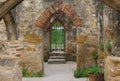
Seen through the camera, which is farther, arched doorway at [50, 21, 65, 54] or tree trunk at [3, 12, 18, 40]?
arched doorway at [50, 21, 65, 54]

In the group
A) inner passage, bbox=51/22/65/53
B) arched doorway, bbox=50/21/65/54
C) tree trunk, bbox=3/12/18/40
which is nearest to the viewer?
tree trunk, bbox=3/12/18/40

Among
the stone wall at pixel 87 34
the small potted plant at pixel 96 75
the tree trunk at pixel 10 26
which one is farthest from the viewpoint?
the stone wall at pixel 87 34

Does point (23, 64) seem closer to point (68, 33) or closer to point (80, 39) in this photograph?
point (80, 39)

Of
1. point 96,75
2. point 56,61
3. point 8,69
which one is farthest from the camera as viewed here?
point 56,61

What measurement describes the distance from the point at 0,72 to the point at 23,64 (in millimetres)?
4417

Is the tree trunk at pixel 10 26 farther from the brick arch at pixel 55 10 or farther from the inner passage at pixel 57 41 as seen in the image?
the inner passage at pixel 57 41

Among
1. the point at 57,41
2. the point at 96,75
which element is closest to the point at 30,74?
the point at 96,75

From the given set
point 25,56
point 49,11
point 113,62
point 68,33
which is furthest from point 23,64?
point 113,62

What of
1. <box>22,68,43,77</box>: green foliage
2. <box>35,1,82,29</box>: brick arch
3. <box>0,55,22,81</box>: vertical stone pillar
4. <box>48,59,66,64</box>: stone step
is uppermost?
<box>35,1,82,29</box>: brick arch

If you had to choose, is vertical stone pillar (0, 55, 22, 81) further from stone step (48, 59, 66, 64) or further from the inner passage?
the inner passage

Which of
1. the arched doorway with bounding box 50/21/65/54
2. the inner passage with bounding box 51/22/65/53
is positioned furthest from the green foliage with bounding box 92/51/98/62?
the inner passage with bounding box 51/22/65/53

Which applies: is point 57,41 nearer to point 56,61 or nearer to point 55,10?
point 56,61

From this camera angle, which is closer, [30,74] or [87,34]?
[30,74]

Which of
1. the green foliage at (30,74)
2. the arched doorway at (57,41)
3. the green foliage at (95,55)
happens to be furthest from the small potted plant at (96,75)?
the arched doorway at (57,41)
